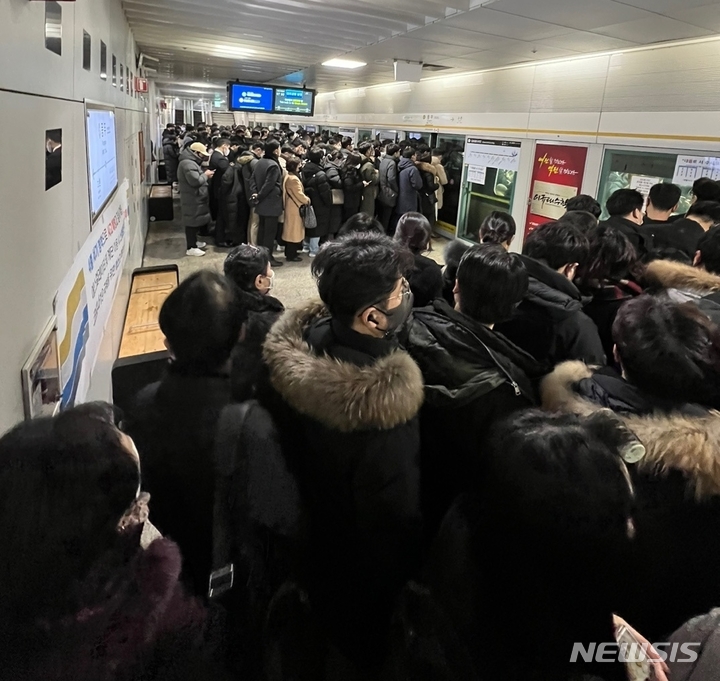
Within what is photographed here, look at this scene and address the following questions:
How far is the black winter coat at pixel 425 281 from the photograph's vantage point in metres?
2.58

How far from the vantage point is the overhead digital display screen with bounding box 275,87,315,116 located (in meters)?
11.6

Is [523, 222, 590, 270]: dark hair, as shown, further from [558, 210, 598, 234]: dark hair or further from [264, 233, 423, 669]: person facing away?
[264, 233, 423, 669]: person facing away

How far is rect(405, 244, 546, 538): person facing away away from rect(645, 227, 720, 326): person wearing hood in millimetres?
1061

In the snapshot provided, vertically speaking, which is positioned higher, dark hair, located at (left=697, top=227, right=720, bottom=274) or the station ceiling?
the station ceiling

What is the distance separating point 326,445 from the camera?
132cm

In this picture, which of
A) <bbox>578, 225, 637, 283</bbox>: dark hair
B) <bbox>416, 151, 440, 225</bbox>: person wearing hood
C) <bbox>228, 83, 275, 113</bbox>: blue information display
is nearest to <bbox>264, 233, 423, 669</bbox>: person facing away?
<bbox>578, 225, 637, 283</bbox>: dark hair

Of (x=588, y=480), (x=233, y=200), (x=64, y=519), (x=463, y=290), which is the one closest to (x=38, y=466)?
(x=64, y=519)

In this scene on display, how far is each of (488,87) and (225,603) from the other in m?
8.61

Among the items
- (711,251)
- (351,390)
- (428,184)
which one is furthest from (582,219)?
(428,184)

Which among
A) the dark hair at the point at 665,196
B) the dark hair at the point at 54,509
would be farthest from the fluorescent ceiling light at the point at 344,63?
the dark hair at the point at 54,509

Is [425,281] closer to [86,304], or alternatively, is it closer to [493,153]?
[86,304]

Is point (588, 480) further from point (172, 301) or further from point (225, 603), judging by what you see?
point (172, 301)

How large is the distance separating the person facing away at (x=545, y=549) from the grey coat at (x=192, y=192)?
720 centimetres

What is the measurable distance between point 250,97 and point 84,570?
40.7 ft
